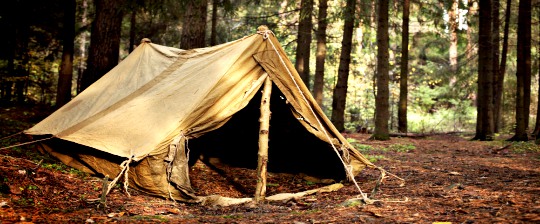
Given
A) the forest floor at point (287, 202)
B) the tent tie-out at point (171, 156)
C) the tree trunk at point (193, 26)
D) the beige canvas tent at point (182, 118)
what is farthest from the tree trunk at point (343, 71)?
the tent tie-out at point (171, 156)

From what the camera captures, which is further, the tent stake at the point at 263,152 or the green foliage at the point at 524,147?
the green foliage at the point at 524,147

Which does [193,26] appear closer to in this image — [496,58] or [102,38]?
[102,38]

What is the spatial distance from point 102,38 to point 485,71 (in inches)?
433

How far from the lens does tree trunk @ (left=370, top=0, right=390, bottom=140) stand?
493 inches

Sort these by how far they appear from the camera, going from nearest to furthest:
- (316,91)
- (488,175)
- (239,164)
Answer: (488,175)
(239,164)
(316,91)

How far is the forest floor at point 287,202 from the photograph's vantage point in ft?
12.6

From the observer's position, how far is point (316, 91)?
13906mm

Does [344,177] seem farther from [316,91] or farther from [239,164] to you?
[316,91]

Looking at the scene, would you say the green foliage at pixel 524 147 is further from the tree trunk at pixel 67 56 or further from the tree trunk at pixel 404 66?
the tree trunk at pixel 67 56

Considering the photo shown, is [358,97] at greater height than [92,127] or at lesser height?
greater

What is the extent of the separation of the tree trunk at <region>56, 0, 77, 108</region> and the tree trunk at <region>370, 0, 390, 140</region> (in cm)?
822

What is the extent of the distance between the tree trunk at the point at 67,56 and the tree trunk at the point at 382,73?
27.0 ft

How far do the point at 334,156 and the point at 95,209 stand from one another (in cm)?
353

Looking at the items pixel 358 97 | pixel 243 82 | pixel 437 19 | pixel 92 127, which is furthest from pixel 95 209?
pixel 358 97
